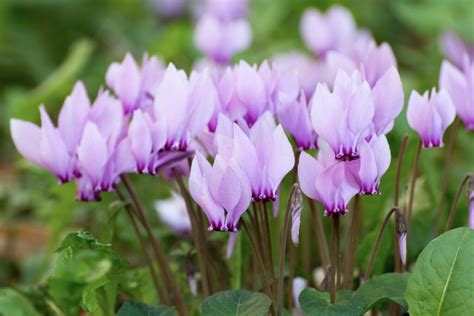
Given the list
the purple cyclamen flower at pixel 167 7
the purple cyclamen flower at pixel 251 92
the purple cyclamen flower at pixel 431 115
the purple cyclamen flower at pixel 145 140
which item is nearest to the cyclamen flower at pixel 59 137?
the purple cyclamen flower at pixel 145 140

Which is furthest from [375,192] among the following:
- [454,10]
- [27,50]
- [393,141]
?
[27,50]

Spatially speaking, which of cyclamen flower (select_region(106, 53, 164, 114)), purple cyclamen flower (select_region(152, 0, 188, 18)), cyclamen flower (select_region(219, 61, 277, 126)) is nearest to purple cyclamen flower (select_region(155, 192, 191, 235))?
cyclamen flower (select_region(106, 53, 164, 114))

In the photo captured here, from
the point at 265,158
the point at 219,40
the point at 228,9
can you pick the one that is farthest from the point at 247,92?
the point at 228,9

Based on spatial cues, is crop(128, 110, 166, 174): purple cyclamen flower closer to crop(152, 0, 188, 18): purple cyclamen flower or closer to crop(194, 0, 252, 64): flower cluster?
crop(194, 0, 252, 64): flower cluster

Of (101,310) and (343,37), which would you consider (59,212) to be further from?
(343,37)

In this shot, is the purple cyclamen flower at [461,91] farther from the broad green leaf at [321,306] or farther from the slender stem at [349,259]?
the broad green leaf at [321,306]

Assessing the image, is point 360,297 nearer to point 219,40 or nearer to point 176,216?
point 176,216
